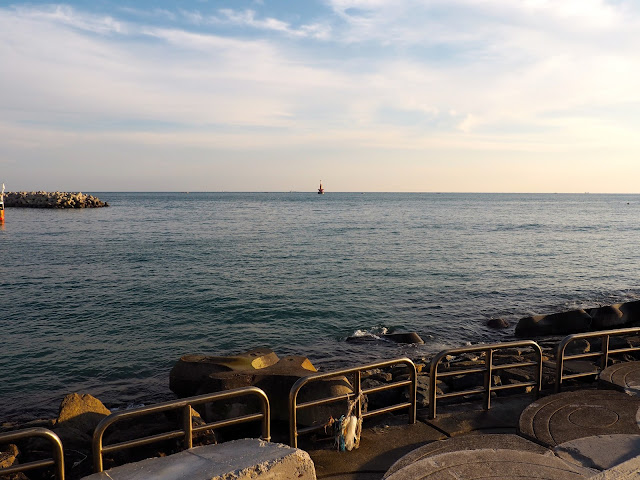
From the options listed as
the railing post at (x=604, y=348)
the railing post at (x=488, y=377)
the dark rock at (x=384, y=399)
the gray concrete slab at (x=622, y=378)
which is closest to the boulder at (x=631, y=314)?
the gray concrete slab at (x=622, y=378)

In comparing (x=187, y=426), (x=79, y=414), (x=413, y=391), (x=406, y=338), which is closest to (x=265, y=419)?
(x=187, y=426)

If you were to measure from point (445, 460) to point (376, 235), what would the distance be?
44.4m

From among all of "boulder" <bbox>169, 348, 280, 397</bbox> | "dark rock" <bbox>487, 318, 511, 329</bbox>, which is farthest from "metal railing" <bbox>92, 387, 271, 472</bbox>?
"dark rock" <bbox>487, 318, 511, 329</bbox>

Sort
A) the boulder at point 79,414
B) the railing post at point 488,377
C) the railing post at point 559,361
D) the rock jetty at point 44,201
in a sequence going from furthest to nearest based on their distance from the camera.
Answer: the rock jetty at point 44,201, the boulder at point 79,414, the railing post at point 559,361, the railing post at point 488,377

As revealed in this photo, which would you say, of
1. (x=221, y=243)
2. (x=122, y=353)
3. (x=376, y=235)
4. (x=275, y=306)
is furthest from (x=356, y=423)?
(x=376, y=235)

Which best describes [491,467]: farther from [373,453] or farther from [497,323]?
[497,323]

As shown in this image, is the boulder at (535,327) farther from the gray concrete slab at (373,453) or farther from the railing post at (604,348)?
the gray concrete slab at (373,453)

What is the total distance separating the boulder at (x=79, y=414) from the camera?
760 cm

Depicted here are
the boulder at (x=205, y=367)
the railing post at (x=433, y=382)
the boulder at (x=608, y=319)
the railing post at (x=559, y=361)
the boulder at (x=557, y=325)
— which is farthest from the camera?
the boulder at (x=557, y=325)

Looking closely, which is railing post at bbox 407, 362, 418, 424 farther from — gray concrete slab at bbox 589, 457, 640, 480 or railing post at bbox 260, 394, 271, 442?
gray concrete slab at bbox 589, 457, 640, 480

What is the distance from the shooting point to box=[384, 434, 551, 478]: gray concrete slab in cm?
488

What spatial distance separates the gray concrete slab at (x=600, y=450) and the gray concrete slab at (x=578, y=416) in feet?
0.52

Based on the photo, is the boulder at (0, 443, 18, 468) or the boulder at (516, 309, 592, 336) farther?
the boulder at (516, 309, 592, 336)

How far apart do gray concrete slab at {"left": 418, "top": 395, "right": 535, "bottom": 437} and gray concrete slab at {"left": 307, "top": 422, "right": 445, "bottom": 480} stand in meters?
0.23
